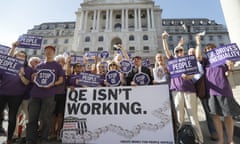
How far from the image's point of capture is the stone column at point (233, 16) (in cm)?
495

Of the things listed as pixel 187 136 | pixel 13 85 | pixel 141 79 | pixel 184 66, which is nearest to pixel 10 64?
pixel 13 85

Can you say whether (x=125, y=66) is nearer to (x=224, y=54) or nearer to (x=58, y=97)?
(x=58, y=97)

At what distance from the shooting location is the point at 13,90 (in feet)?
10.4

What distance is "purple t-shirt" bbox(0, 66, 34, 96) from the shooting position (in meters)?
3.15

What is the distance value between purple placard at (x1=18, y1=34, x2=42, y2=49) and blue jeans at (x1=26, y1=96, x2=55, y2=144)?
214cm

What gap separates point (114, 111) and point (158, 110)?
83 centimetres

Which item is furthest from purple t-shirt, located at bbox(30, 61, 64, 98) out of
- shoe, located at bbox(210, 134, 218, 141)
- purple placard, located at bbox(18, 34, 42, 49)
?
shoe, located at bbox(210, 134, 218, 141)

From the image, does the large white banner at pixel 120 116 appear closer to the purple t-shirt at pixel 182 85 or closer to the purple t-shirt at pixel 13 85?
the purple t-shirt at pixel 182 85

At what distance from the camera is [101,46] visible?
120ft

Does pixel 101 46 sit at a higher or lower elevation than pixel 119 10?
lower

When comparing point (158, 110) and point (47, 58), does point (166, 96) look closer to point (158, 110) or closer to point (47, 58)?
point (158, 110)

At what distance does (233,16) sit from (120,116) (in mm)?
4694

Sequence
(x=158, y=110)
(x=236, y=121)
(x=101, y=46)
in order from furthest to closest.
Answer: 1. (x=101, y=46)
2. (x=236, y=121)
3. (x=158, y=110)

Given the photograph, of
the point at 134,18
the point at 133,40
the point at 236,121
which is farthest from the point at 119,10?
the point at 236,121
